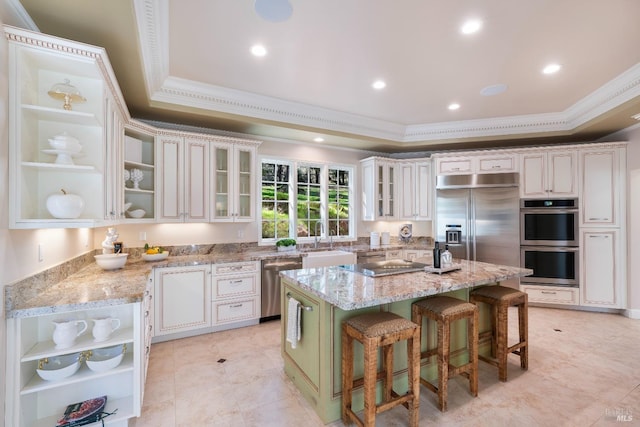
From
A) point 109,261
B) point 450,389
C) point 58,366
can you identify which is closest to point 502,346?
point 450,389

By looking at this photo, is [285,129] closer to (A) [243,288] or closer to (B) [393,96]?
(B) [393,96]

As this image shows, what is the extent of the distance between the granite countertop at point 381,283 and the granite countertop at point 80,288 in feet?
3.93

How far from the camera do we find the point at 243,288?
12.1 ft

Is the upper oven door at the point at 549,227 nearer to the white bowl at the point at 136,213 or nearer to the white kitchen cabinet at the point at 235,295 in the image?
the white kitchen cabinet at the point at 235,295

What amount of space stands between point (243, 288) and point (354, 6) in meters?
3.15

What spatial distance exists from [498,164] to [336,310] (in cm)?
393

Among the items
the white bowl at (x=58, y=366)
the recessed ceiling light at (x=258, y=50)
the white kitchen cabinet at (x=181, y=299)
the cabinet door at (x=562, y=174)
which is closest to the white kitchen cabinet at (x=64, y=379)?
the white bowl at (x=58, y=366)

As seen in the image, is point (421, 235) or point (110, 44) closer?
point (110, 44)

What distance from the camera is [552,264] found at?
4.32 m

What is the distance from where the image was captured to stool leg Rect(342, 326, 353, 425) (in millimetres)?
1954

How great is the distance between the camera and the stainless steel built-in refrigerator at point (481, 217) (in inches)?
174

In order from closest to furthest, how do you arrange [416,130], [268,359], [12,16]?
[12,16], [268,359], [416,130]

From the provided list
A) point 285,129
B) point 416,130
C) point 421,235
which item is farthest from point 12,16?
point 421,235

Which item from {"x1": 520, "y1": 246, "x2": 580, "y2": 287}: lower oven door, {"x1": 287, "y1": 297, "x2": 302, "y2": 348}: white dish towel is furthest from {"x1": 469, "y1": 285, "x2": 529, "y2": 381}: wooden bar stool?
{"x1": 520, "y1": 246, "x2": 580, "y2": 287}: lower oven door
